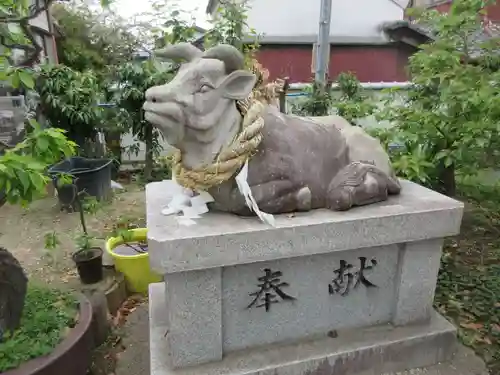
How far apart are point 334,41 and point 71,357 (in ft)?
30.9

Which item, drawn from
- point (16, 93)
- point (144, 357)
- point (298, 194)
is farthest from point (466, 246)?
point (16, 93)

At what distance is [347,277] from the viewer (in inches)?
89.2

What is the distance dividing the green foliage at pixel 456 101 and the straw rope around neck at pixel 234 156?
157cm

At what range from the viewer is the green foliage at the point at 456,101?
296cm

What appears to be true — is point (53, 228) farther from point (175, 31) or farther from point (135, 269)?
point (175, 31)

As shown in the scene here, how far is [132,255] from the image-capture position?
3336 millimetres

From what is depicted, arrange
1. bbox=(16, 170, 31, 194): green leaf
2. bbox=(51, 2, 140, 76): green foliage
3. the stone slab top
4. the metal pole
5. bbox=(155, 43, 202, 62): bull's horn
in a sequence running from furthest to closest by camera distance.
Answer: bbox=(51, 2, 140, 76): green foliage < the metal pole < bbox=(155, 43, 202, 62): bull's horn < the stone slab top < bbox=(16, 170, 31, 194): green leaf

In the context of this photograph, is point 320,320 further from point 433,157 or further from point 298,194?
point 433,157

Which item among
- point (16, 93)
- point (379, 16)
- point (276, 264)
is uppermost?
point (379, 16)

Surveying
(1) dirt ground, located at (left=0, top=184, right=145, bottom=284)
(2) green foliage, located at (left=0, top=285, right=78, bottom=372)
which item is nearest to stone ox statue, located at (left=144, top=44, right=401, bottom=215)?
(2) green foliage, located at (left=0, top=285, right=78, bottom=372)

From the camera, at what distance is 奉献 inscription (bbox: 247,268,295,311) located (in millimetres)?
2123

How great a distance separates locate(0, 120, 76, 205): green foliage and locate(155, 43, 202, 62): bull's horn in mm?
644

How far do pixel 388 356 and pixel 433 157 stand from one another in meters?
2.05

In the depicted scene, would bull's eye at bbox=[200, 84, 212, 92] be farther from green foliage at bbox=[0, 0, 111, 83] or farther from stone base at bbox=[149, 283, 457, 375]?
stone base at bbox=[149, 283, 457, 375]
